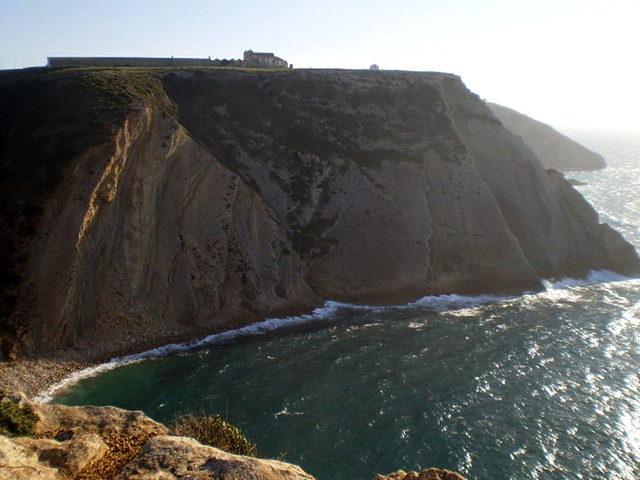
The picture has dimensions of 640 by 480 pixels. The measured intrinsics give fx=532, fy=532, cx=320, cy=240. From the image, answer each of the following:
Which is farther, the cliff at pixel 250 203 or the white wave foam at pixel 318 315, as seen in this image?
the cliff at pixel 250 203

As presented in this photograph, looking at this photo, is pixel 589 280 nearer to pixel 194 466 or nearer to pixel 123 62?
pixel 194 466

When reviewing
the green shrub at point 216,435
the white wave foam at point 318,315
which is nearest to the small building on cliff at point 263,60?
the white wave foam at point 318,315

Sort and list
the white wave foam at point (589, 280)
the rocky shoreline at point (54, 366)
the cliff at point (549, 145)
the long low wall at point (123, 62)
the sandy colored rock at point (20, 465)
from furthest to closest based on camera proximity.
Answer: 1. the cliff at point (549, 145)
2. the long low wall at point (123, 62)
3. the white wave foam at point (589, 280)
4. the rocky shoreline at point (54, 366)
5. the sandy colored rock at point (20, 465)

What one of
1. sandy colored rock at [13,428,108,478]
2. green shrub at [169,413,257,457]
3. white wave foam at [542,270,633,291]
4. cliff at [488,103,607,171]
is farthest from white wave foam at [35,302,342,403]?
cliff at [488,103,607,171]

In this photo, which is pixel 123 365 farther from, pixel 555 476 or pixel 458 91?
pixel 458 91

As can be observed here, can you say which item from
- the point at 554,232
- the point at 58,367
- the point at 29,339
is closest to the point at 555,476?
the point at 58,367

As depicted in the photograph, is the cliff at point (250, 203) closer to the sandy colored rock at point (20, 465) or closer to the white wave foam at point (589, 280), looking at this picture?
the white wave foam at point (589, 280)

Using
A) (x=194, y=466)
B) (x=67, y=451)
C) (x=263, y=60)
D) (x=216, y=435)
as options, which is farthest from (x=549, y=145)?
(x=67, y=451)
